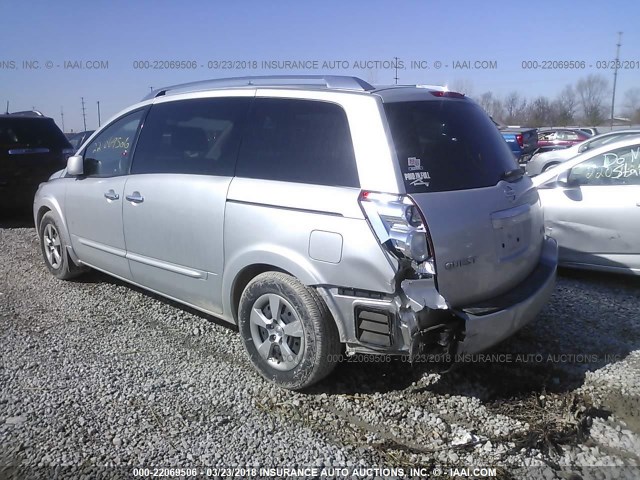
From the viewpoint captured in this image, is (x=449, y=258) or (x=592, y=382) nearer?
(x=449, y=258)

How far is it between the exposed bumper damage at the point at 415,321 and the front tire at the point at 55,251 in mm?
3486

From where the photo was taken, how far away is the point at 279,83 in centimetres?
381

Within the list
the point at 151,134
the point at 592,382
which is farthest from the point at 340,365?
the point at 151,134

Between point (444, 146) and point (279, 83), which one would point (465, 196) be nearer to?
point (444, 146)

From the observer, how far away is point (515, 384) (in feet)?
12.0

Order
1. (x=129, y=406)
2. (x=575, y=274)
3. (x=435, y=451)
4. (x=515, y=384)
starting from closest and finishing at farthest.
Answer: (x=435, y=451) → (x=129, y=406) → (x=515, y=384) → (x=575, y=274)

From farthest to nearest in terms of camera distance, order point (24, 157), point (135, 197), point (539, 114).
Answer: point (539, 114), point (24, 157), point (135, 197)

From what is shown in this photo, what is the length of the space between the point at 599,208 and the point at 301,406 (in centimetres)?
378

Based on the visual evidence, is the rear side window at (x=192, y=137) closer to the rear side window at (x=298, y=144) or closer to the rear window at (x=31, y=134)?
the rear side window at (x=298, y=144)

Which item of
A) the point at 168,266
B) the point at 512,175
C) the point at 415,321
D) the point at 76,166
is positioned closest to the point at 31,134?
the point at 76,166

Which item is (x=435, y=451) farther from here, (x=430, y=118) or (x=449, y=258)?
(x=430, y=118)

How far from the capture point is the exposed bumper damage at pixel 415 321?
2.98m

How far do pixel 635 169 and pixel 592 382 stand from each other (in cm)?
275

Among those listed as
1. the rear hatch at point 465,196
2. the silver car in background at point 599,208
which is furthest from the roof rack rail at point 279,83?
the silver car in background at point 599,208
